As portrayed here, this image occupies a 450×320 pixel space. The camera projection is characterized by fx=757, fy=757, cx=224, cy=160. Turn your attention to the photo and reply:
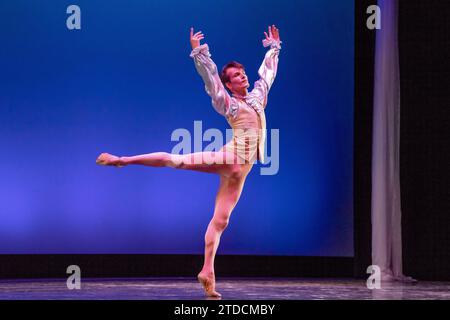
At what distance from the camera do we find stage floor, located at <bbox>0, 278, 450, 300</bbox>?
4730 mm

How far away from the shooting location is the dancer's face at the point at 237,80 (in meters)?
4.84

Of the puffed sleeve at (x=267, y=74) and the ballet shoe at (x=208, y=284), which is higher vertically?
the puffed sleeve at (x=267, y=74)

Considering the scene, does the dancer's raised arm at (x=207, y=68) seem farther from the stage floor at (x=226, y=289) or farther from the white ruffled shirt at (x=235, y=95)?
the stage floor at (x=226, y=289)

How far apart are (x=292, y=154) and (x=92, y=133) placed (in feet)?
5.76

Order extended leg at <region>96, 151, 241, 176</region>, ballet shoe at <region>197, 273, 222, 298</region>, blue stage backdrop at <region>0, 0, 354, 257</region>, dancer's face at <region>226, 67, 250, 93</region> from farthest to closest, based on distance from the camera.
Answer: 1. blue stage backdrop at <region>0, 0, 354, 257</region>
2. dancer's face at <region>226, 67, 250, 93</region>
3. ballet shoe at <region>197, 273, 222, 298</region>
4. extended leg at <region>96, 151, 241, 176</region>

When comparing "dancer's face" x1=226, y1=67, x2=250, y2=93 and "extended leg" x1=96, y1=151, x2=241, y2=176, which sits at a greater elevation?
"dancer's face" x1=226, y1=67, x2=250, y2=93

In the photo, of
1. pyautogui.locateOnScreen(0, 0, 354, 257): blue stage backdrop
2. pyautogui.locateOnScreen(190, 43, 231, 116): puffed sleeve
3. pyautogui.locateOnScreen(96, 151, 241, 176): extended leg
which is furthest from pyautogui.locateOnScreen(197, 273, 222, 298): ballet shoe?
pyautogui.locateOnScreen(0, 0, 354, 257): blue stage backdrop

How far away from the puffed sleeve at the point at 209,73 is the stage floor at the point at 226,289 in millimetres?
1224

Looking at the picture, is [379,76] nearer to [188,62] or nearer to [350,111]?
[350,111]

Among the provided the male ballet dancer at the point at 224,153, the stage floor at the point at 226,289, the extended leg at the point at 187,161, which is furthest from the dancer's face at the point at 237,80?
the stage floor at the point at 226,289

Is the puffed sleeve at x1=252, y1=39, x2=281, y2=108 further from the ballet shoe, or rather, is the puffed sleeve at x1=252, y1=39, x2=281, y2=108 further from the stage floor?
the stage floor

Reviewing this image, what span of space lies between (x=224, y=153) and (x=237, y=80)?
50cm

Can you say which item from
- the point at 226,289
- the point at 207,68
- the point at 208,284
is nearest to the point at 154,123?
the point at 226,289

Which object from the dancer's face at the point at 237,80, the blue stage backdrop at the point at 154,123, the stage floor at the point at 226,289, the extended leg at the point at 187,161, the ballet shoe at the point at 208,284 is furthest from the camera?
the blue stage backdrop at the point at 154,123
